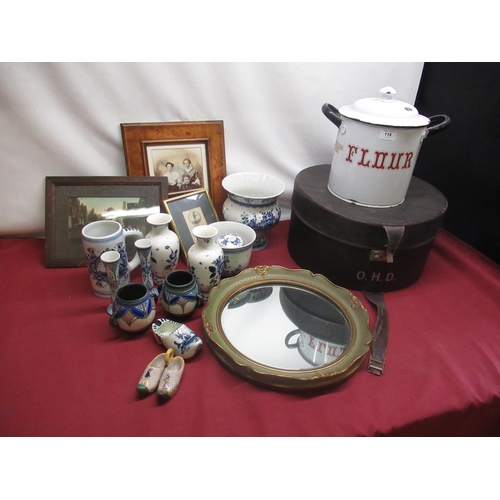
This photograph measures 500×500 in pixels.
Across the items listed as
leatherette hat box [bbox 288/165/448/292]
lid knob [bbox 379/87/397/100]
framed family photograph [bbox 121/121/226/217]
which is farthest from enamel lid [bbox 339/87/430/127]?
framed family photograph [bbox 121/121/226/217]

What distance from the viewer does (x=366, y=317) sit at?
0.87 metres

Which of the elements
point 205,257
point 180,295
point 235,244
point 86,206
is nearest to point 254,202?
point 235,244

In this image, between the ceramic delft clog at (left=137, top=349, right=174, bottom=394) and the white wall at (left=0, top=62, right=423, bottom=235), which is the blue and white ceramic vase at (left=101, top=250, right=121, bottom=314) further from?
the white wall at (left=0, top=62, right=423, bottom=235)

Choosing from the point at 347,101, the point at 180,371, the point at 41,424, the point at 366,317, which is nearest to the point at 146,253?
the point at 180,371

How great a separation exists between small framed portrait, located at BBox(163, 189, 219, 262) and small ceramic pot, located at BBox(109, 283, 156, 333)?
0.23m

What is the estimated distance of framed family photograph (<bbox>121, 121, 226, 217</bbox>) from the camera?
1051mm

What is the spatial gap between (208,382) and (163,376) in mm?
89

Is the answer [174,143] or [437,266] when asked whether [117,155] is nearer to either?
[174,143]

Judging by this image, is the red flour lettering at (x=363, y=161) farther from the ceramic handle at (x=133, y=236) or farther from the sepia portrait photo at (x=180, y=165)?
the ceramic handle at (x=133, y=236)

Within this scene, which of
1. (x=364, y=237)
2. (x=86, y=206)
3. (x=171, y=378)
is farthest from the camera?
(x=86, y=206)

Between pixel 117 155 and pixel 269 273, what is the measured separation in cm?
56

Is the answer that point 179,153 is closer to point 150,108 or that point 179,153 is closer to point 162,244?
point 150,108

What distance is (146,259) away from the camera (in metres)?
0.88

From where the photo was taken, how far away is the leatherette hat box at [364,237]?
920 mm
